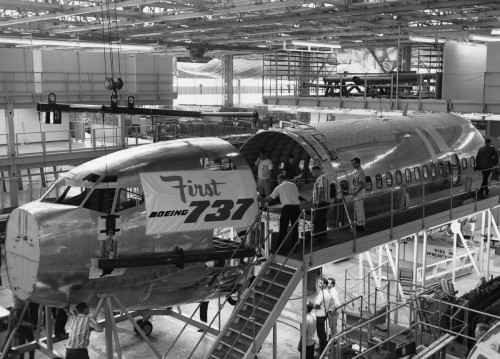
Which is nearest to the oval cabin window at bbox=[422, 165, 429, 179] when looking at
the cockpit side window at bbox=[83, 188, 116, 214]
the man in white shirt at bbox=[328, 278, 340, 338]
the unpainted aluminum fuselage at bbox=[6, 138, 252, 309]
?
the man in white shirt at bbox=[328, 278, 340, 338]

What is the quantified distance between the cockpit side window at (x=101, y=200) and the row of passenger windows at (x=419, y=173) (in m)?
7.65

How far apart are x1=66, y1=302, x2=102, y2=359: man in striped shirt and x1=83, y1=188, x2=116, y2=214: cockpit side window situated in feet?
6.67

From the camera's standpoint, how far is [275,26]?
40531mm

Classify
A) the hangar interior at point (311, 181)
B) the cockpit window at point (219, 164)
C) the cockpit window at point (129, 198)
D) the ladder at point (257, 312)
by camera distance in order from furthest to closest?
the cockpit window at point (219, 164) < the hangar interior at point (311, 181) < the ladder at point (257, 312) < the cockpit window at point (129, 198)

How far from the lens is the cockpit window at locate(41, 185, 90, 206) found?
14.0 m

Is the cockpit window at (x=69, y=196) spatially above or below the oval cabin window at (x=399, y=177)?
above

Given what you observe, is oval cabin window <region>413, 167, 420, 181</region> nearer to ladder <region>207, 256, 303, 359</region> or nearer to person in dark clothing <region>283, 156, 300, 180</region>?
person in dark clothing <region>283, 156, 300, 180</region>

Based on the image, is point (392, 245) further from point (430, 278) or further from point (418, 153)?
point (418, 153)

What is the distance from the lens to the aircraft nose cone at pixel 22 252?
43.2 ft

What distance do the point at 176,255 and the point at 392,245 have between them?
15263mm

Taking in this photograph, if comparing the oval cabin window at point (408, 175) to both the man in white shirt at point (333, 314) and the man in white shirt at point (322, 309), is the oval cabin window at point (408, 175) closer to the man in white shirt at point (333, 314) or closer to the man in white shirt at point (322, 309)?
the man in white shirt at point (333, 314)

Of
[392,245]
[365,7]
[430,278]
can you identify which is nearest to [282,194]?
[430,278]

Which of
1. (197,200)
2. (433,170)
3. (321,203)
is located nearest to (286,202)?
(321,203)

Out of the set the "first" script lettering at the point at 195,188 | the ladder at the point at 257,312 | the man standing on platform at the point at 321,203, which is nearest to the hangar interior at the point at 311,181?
the ladder at the point at 257,312
